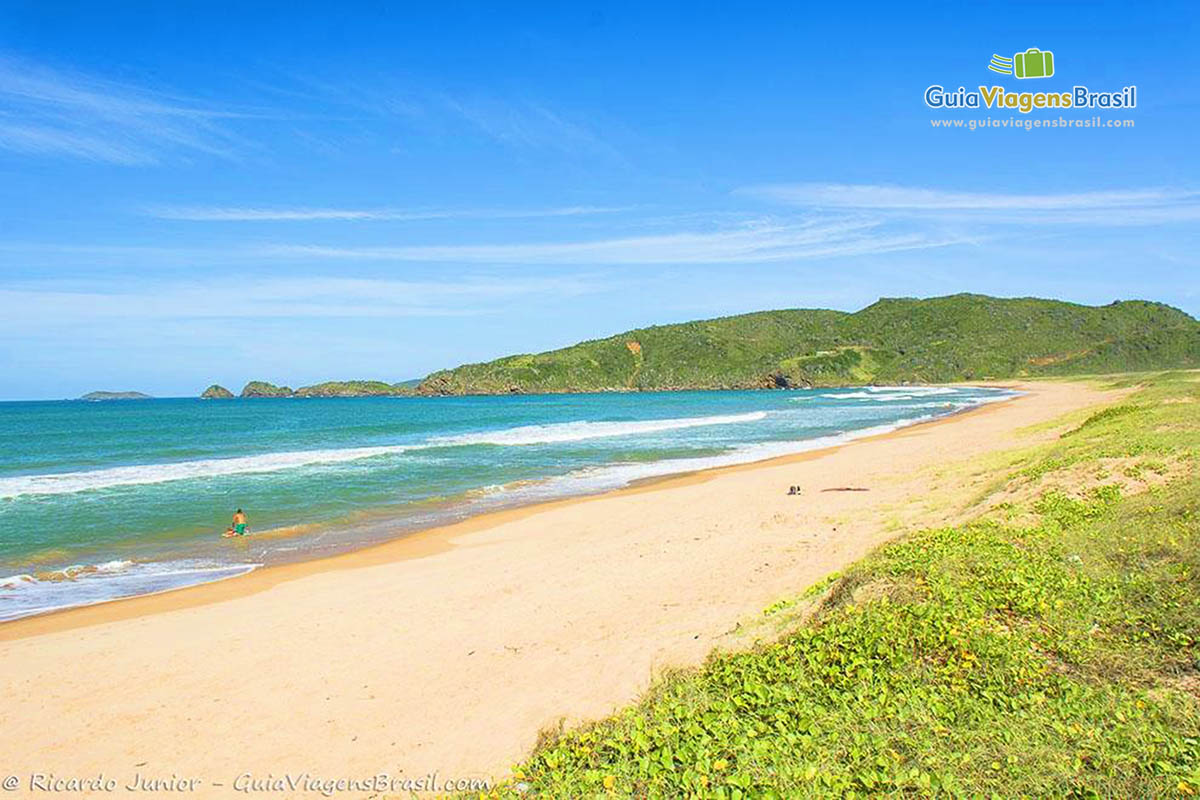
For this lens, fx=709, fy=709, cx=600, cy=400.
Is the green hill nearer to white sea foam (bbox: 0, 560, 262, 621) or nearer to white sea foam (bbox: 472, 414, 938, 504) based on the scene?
white sea foam (bbox: 472, 414, 938, 504)

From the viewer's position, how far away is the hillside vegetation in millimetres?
4410

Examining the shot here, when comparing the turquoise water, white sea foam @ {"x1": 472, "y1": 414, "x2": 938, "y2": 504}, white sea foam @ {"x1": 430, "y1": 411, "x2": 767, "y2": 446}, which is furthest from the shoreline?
white sea foam @ {"x1": 430, "y1": 411, "x2": 767, "y2": 446}

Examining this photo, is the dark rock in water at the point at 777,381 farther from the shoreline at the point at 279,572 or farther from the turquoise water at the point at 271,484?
the shoreline at the point at 279,572

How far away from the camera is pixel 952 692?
5.53 metres

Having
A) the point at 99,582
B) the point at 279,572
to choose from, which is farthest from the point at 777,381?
the point at 99,582

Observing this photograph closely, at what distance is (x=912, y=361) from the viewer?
14212 cm

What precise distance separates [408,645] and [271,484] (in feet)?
66.9

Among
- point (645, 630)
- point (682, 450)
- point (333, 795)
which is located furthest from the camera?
point (682, 450)

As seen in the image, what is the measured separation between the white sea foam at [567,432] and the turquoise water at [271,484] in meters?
0.21

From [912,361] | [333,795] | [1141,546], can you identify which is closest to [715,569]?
[1141,546]

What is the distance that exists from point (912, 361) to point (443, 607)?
146450 millimetres

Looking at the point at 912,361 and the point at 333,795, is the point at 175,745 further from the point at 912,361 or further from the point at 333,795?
the point at 912,361

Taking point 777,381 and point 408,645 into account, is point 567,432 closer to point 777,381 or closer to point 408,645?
point 408,645

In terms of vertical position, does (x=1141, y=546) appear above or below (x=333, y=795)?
above
